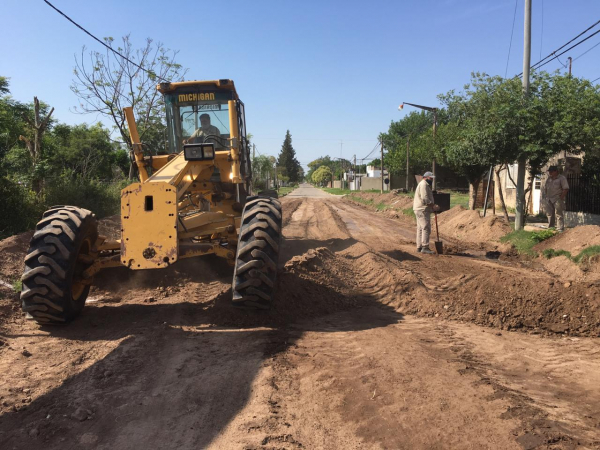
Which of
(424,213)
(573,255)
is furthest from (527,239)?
(424,213)

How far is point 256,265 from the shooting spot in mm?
5285

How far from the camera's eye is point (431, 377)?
13.3ft

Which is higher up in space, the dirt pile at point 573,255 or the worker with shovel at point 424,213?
the worker with shovel at point 424,213

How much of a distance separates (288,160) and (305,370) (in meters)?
137

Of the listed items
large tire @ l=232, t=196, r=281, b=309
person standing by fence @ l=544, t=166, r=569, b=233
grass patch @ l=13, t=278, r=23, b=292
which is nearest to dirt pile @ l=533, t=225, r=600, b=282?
person standing by fence @ l=544, t=166, r=569, b=233

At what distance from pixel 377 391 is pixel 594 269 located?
7.01 meters

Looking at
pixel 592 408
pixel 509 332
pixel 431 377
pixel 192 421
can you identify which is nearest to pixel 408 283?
pixel 509 332

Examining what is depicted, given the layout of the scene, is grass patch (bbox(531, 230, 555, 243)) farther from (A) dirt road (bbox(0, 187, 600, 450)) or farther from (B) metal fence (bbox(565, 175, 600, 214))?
(A) dirt road (bbox(0, 187, 600, 450))

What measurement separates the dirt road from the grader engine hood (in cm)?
81

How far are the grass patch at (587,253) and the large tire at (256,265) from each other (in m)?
6.76

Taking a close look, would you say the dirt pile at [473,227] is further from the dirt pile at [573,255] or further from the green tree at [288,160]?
the green tree at [288,160]

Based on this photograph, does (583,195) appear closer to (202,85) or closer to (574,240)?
(574,240)

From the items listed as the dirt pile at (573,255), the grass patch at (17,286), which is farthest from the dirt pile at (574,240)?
the grass patch at (17,286)

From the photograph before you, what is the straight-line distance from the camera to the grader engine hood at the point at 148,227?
532 cm
